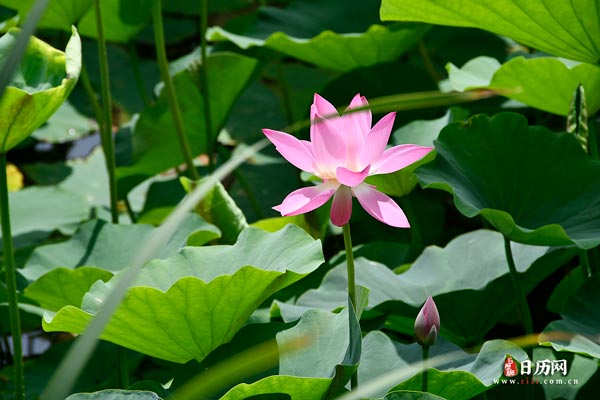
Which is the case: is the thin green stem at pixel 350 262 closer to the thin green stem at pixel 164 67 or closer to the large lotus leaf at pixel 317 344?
the large lotus leaf at pixel 317 344

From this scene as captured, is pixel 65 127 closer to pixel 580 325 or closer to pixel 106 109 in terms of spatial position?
pixel 106 109

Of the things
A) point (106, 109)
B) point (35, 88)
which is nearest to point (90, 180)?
point (106, 109)

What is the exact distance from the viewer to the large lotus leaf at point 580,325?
104 centimetres

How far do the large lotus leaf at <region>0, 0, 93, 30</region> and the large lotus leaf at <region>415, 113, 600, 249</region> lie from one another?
0.74m

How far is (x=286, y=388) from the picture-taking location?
3.00 ft

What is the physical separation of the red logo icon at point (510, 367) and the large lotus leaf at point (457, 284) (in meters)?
0.19

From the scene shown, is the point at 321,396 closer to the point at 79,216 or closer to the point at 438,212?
the point at 438,212

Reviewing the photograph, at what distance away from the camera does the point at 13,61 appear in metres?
0.52

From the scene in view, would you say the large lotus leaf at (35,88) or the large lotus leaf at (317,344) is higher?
the large lotus leaf at (35,88)

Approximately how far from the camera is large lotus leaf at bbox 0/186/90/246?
1979 mm

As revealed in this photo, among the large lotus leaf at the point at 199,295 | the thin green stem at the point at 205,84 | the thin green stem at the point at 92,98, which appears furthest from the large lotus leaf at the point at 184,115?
the large lotus leaf at the point at 199,295

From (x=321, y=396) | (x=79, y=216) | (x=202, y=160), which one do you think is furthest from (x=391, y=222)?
(x=202, y=160)

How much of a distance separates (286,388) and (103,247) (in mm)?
624

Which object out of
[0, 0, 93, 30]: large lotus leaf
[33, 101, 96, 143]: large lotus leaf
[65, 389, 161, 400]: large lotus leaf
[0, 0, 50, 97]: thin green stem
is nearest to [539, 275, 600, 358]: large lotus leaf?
[65, 389, 161, 400]: large lotus leaf
